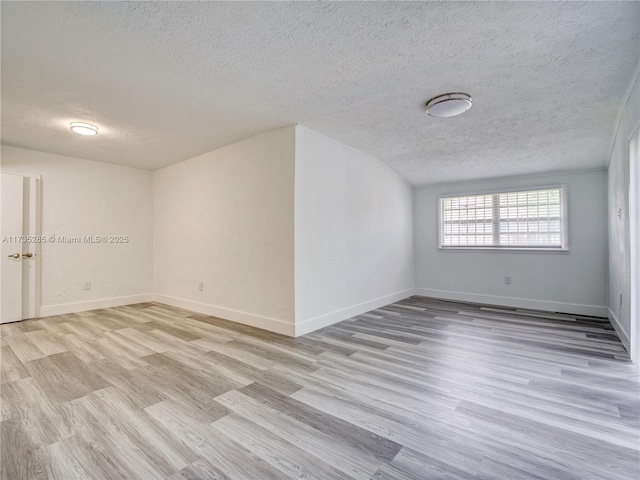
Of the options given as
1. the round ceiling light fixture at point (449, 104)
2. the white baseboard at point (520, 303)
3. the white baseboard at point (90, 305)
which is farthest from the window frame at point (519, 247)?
the white baseboard at point (90, 305)

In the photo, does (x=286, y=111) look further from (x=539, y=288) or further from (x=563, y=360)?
(x=539, y=288)

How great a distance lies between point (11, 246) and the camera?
431 centimetres

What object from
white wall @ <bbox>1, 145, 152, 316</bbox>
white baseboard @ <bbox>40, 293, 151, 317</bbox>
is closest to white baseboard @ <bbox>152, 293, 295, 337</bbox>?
white baseboard @ <bbox>40, 293, 151, 317</bbox>

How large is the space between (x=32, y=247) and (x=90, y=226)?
80 cm

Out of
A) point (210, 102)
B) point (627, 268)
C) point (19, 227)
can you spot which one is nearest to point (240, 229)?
point (210, 102)

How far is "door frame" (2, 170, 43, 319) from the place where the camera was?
4.44 metres

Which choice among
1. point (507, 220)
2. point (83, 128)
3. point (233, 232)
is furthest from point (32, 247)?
point (507, 220)

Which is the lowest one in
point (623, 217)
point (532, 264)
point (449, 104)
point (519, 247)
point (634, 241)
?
point (532, 264)

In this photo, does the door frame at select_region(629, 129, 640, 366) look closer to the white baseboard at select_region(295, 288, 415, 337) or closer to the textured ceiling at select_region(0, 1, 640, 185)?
the textured ceiling at select_region(0, 1, 640, 185)

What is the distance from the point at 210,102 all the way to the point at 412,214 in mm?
4712

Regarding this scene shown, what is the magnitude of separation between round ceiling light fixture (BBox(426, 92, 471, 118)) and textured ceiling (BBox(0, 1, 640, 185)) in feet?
0.25

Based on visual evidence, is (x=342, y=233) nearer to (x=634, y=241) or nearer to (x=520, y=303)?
(x=634, y=241)

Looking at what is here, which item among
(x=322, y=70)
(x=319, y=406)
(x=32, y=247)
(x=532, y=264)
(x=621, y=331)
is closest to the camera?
(x=319, y=406)

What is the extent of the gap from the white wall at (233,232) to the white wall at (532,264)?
3.79m
